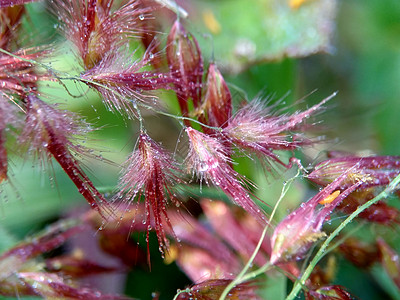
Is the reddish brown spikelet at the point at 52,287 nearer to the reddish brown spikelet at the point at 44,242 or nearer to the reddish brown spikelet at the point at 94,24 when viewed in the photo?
the reddish brown spikelet at the point at 44,242

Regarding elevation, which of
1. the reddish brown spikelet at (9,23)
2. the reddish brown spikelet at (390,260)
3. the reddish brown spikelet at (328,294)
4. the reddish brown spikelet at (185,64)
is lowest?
the reddish brown spikelet at (390,260)

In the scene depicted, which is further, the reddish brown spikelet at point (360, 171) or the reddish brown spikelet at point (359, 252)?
the reddish brown spikelet at point (359, 252)

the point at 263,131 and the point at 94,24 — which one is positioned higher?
the point at 94,24

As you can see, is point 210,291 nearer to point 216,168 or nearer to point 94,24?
point 216,168

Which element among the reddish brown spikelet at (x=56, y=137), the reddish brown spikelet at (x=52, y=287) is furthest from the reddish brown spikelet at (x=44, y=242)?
the reddish brown spikelet at (x=56, y=137)

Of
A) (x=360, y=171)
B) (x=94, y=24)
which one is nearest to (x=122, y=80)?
(x=94, y=24)

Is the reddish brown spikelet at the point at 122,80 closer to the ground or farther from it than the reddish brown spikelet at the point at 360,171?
farther from it

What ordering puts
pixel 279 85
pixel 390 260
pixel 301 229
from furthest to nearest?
pixel 279 85
pixel 390 260
pixel 301 229
